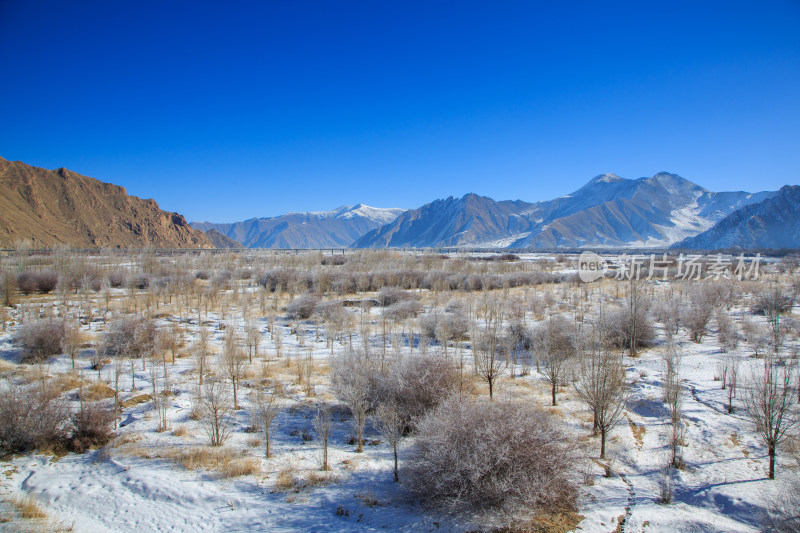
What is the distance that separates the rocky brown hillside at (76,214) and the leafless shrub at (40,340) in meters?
65.9

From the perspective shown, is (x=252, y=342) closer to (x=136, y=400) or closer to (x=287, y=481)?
(x=136, y=400)

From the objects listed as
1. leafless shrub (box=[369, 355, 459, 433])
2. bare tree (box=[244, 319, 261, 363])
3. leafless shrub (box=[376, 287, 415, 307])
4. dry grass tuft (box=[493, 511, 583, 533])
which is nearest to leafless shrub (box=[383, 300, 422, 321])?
leafless shrub (box=[376, 287, 415, 307])

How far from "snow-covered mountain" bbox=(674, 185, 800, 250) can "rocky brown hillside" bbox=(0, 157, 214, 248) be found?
173 meters

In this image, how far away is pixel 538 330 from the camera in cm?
2006

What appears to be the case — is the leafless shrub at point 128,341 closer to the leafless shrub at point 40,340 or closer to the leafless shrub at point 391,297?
the leafless shrub at point 40,340

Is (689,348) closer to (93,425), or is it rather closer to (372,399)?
(372,399)

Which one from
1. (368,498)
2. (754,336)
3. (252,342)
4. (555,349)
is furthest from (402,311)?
(754,336)

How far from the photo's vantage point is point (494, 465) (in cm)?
714

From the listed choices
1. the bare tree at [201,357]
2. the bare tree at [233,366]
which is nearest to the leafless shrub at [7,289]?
the bare tree at [201,357]

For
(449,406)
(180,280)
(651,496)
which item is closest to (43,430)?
(449,406)

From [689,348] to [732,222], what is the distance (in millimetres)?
165270

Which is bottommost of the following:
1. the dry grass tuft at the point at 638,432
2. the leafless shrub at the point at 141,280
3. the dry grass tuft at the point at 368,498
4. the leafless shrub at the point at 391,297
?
the dry grass tuft at the point at 638,432

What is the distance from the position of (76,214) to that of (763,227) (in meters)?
208

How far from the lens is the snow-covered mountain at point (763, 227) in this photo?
127 metres
